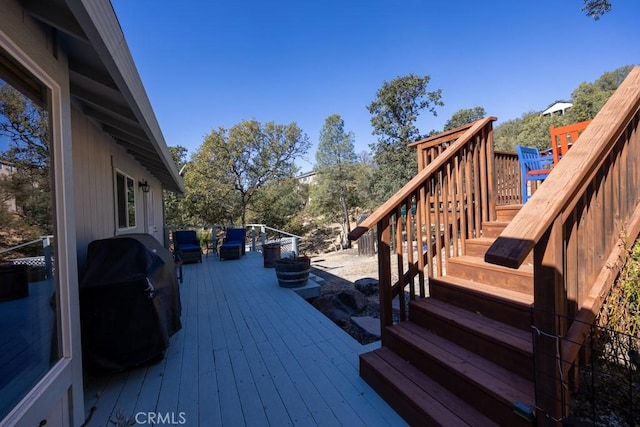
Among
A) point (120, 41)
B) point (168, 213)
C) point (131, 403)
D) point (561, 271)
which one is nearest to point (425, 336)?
point (561, 271)

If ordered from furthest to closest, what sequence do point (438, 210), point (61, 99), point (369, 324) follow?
point (369, 324) < point (438, 210) < point (61, 99)

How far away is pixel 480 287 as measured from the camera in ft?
6.91

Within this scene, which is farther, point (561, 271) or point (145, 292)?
point (145, 292)

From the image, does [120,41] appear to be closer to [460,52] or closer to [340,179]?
[460,52]

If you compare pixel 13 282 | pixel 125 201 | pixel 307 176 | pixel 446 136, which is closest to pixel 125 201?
pixel 125 201

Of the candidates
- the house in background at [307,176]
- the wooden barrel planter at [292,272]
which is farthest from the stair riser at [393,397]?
the house in background at [307,176]

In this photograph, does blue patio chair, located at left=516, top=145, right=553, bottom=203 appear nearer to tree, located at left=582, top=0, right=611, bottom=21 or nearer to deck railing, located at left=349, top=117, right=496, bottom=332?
deck railing, located at left=349, top=117, right=496, bottom=332

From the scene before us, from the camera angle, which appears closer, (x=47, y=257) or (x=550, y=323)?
(x=550, y=323)

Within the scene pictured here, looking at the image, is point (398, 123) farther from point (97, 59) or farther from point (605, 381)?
point (605, 381)

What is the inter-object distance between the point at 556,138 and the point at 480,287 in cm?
288

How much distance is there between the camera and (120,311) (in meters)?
2.27

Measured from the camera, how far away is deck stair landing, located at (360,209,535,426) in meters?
1.47

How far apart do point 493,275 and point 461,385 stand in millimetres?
871

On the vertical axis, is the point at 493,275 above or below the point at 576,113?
below
